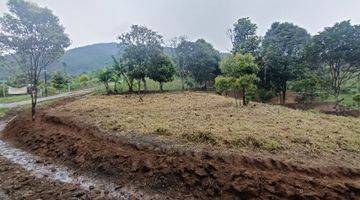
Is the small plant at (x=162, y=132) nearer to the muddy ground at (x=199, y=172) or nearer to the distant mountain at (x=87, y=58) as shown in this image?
the muddy ground at (x=199, y=172)

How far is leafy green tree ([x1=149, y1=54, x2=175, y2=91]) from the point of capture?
3784 centimetres

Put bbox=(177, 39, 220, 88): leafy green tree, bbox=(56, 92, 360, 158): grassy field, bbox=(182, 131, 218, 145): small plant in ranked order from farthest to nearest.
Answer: bbox=(177, 39, 220, 88): leafy green tree → bbox=(182, 131, 218, 145): small plant → bbox=(56, 92, 360, 158): grassy field

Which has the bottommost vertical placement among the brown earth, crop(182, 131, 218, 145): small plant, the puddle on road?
the brown earth

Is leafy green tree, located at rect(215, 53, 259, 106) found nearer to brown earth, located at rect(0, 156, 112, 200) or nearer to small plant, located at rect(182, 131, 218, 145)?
small plant, located at rect(182, 131, 218, 145)

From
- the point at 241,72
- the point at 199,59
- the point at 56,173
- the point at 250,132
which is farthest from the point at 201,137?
the point at 199,59

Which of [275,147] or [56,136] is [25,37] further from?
[275,147]

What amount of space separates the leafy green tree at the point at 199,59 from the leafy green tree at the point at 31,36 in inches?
995

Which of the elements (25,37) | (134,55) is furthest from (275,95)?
(25,37)

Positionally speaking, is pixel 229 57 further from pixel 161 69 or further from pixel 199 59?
pixel 199 59

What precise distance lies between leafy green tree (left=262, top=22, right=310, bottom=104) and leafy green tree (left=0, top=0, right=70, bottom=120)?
24046 millimetres

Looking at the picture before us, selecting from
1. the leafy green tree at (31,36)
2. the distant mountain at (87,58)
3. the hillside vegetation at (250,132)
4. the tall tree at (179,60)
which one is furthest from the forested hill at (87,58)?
the hillside vegetation at (250,132)

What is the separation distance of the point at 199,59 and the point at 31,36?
27183 millimetres

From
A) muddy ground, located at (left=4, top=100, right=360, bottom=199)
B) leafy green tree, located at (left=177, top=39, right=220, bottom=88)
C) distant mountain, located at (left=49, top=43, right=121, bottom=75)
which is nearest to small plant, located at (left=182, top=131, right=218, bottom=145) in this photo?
muddy ground, located at (left=4, top=100, right=360, bottom=199)

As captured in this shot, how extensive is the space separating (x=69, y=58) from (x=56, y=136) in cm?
15312
